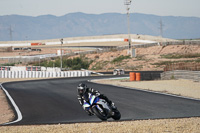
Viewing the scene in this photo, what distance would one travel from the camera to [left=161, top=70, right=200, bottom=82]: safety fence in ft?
114

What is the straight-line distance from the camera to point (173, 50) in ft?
281

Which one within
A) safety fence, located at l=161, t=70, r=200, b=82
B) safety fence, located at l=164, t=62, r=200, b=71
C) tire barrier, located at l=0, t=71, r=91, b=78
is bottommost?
tire barrier, located at l=0, t=71, r=91, b=78

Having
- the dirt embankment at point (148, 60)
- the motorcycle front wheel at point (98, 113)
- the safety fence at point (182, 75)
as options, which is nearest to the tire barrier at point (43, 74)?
the safety fence at point (182, 75)

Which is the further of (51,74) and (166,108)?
(51,74)

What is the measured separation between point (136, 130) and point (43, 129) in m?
2.66

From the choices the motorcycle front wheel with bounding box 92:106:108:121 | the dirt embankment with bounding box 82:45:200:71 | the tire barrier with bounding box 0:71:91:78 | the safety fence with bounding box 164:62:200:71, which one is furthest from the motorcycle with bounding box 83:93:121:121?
the dirt embankment with bounding box 82:45:200:71

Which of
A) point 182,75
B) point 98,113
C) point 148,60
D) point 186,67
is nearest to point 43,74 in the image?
point 186,67

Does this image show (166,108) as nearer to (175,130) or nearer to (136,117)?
(136,117)

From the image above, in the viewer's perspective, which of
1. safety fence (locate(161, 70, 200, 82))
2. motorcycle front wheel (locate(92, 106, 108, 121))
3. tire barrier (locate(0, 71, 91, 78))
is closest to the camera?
motorcycle front wheel (locate(92, 106, 108, 121))

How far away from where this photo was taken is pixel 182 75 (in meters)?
38.0

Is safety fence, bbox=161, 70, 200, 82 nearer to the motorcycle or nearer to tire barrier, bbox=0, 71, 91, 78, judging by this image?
tire barrier, bbox=0, 71, 91, 78

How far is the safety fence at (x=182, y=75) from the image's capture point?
34.6 metres

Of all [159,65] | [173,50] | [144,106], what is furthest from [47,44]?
[144,106]

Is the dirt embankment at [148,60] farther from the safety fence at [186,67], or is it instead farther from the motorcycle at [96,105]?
the motorcycle at [96,105]
